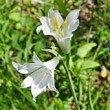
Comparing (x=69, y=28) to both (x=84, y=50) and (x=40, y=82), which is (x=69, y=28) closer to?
(x=40, y=82)

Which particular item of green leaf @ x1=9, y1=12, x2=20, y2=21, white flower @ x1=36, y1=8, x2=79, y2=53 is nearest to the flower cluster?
white flower @ x1=36, y1=8, x2=79, y2=53

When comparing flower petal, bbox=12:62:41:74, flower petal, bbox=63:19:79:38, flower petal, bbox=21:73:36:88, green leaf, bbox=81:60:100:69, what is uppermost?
flower petal, bbox=63:19:79:38

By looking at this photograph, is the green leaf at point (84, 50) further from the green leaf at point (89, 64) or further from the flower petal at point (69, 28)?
→ the flower petal at point (69, 28)

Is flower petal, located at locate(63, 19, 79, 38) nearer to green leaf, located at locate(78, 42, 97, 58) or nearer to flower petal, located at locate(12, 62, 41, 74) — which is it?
flower petal, located at locate(12, 62, 41, 74)

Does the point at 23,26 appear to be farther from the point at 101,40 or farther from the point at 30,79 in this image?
the point at 30,79

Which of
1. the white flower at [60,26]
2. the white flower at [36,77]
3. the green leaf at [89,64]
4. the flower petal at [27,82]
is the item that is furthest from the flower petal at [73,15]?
the green leaf at [89,64]

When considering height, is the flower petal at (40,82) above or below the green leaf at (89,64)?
above
